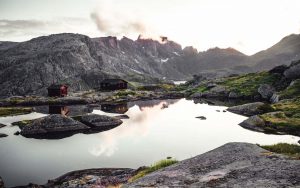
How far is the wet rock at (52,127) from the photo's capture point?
244ft

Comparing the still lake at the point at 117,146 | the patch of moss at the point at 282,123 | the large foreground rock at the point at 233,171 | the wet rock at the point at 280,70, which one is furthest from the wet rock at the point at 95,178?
the wet rock at the point at 280,70

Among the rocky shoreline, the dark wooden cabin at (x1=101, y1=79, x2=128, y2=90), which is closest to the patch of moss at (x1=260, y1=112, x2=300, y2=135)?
the rocky shoreline

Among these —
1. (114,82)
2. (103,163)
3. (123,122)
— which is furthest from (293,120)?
(114,82)

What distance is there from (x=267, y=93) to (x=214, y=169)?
127m

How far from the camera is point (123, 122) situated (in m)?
89.6

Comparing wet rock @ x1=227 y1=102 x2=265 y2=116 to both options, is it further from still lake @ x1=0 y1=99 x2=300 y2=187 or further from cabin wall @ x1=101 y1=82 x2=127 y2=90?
cabin wall @ x1=101 y1=82 x2=127 y2=90

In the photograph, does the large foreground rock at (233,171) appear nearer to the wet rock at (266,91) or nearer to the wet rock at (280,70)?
the wet rock at (266,91)

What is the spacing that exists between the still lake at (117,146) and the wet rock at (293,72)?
2825 inches

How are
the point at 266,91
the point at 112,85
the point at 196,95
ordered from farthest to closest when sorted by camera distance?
the point at 112,85 → the point at 196,95 → the point at 266,91

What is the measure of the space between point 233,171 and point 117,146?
38.7m

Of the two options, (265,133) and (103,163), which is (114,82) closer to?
(265,133)

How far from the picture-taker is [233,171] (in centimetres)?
2375

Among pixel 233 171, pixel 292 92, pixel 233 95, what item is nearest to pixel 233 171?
pixel 233 171

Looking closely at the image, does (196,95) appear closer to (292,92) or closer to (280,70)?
(280,70)
